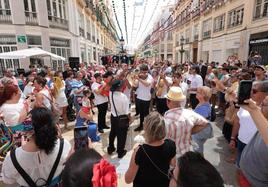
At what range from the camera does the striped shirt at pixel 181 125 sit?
2.42 metres

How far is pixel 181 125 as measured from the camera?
7.93ft

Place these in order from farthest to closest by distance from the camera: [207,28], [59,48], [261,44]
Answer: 1. [207,28]
2. [59,48]
3. [261,44]

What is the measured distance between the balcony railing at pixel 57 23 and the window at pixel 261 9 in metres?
16.0

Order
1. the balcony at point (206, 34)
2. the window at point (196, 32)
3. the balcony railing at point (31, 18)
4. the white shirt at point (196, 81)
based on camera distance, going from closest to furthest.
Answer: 1. the white shirt at point (196, 81)
2. the balcony railing at point (31, 18)
3. the balcony at point (206, 34)
4. the window at point (196, 32)

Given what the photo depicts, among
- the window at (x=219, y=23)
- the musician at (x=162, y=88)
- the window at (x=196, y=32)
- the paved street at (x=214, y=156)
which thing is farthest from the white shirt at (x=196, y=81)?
the window at (x=196, y=32)

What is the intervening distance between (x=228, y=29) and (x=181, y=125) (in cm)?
1861

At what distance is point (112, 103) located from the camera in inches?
154

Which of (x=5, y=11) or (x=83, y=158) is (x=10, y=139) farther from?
(x=5, y=11)

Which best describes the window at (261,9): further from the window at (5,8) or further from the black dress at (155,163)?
the window at (5,8)

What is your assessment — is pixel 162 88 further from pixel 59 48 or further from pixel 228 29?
pixel 228 29

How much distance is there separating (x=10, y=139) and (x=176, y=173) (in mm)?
2942

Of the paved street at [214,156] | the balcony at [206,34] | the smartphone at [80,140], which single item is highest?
the balcony at [206,34]

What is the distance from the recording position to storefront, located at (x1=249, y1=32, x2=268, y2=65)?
12.6m

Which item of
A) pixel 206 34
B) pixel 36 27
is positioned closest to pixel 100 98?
pixel 36 27
